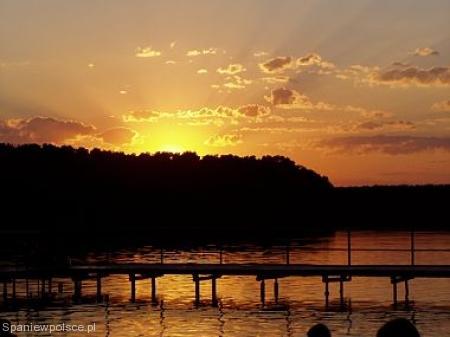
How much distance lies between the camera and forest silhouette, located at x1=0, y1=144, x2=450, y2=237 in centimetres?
10369

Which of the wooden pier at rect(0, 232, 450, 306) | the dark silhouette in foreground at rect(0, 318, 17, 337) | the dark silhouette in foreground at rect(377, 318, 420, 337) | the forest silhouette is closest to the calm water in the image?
the wooden pier at rect(0, 232, 450, 306)

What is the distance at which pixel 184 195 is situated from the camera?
117875 mm

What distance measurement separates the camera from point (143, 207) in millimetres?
112188

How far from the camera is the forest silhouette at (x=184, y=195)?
104 metres

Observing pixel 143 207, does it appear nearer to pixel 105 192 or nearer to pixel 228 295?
pixel 105 192

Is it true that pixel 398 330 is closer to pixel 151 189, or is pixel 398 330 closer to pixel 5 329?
pixel 5 329

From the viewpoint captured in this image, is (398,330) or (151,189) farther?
(151,189)

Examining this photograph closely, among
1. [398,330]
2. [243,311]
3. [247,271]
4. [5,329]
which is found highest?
[398,330]

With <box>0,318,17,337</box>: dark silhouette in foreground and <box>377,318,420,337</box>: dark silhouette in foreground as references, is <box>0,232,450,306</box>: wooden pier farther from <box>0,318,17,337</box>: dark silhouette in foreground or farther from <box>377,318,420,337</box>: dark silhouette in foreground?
<box>377,318,420,337</box>: dark silhouette in foreground

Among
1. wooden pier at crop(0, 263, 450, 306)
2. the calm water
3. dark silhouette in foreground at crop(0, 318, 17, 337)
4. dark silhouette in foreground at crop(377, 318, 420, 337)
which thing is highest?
dark silhouette in foreground at crop(377, 318, 420, 337)

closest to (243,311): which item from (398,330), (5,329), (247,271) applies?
(247,271)

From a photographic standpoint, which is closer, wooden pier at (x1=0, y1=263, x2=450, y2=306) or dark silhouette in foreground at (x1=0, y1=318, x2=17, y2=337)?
dark silhouette in foreground at (x1=0, y1=318, x2=17, y2=337)

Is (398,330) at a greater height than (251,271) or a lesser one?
greater

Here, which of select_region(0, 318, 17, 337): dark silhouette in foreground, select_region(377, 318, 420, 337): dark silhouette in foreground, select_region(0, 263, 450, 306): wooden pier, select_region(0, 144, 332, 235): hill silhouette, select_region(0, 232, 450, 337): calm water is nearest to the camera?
select_region(377, 318, 420, 337): dark silhouette in foreground
